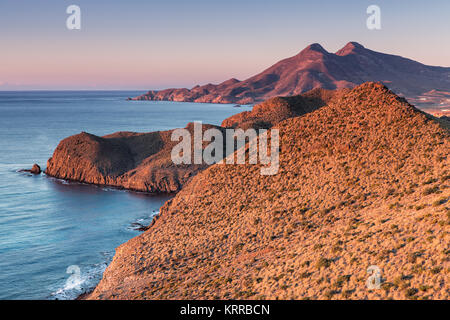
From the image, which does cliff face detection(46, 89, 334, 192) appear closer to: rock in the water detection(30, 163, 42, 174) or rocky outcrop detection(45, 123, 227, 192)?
Result: rocky outcrop detection(45, 123, 227, 192)

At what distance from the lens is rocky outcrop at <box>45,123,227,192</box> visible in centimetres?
7131

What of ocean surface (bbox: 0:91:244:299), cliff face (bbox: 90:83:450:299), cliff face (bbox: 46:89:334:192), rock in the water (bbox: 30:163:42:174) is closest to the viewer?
cliff face (bbox: 90:83:450:299)

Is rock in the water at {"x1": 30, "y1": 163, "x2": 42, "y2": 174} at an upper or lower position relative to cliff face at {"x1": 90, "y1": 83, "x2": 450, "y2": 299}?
lower

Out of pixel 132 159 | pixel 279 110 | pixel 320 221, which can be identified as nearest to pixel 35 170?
pixel 132 159

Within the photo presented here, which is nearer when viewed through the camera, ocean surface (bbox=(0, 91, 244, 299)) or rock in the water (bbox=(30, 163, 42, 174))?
ocean surface (bbox=(0, 91, 244, 299))

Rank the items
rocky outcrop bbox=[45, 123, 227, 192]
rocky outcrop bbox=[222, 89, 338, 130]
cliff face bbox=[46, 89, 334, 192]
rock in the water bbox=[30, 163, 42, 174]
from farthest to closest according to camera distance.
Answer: rocky outcrop bbox=[222, 89, 338, 130]
rock in the water bbox=[30, 163, 42, 174]
cliff face bbox=[46, 89, 334, 192]
rocky outcrop bbox=[45, 123, 227, 192]

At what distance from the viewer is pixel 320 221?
2773 cm

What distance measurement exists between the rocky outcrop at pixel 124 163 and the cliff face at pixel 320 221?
2918cm

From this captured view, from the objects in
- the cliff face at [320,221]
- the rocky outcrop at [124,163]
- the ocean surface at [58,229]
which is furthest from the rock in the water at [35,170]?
the cliff face at [320,221]

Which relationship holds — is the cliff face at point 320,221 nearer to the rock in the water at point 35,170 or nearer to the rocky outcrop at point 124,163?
the rocky outcrop at point 124,163

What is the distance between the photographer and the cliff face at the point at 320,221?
753 inches

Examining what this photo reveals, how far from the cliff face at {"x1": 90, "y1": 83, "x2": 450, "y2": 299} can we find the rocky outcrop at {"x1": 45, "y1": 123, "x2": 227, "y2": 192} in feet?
95.7

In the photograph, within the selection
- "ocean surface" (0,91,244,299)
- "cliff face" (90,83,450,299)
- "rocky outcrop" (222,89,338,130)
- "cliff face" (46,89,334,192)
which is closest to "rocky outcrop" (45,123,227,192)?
"cliff face" (46,89,334,192)

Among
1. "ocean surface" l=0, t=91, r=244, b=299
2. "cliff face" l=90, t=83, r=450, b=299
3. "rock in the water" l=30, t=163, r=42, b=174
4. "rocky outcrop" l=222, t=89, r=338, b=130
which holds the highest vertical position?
"rocky outcrop" l=222, t=89, r=338, b=130
